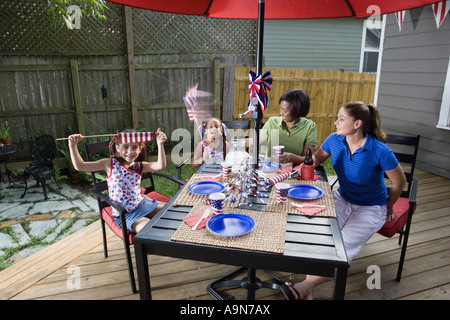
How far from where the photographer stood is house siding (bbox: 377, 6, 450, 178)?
3.94 meters

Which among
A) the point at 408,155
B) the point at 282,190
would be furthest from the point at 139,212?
the point at 408,155

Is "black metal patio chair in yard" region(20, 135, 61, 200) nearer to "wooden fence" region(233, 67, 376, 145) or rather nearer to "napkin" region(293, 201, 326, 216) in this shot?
"wooden fence" region(233, 67, 376, 145)

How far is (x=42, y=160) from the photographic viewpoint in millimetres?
4609

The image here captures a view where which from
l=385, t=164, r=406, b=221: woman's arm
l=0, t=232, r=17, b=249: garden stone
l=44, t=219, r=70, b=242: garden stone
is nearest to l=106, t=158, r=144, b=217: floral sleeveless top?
l=385, t=164, r=406, b=221: woman's arm

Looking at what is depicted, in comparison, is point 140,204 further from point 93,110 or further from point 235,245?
point 93,110

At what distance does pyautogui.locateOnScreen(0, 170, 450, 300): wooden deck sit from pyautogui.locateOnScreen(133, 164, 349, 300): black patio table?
0.69m

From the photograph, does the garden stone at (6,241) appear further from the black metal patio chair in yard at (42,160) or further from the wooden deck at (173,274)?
the wooden deck at (173,274)

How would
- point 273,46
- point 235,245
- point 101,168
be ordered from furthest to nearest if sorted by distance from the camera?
point 273,46, point 101,168, point 235,245

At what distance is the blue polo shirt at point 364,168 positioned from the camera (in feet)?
6.39

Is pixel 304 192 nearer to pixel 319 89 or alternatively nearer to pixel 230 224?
pixel 230 224

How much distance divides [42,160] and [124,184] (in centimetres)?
314
